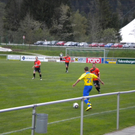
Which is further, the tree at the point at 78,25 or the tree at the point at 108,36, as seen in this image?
the tree at the point at 78,25

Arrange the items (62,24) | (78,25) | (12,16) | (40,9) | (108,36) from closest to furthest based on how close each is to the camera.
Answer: (108,36), (40,9), (62,24), (12,16), (78,25)

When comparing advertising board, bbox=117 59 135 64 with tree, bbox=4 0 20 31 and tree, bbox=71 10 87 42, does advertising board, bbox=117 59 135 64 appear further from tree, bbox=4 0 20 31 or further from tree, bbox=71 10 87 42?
tree, bbox=4 0 20 31

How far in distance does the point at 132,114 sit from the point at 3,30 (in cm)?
9750

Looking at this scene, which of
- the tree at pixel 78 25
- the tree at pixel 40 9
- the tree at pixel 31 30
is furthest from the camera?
the tree at pixel 78 25

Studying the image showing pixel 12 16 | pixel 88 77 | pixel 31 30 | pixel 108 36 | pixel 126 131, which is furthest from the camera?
pixel 12 16

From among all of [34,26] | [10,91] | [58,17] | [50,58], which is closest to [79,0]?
[58,17]

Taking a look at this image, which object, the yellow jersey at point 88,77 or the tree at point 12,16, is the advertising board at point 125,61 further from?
the tree at point 12,16

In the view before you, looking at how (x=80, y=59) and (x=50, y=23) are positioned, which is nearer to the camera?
(x=80, y=59)

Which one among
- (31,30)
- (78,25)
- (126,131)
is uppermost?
(78,25)

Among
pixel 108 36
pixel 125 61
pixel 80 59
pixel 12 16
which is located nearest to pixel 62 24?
pixel 108 36

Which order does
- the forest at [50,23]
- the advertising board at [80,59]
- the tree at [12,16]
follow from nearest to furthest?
the advertising board at [80,59] → the forest at [50,23] → the tree at [12,16]

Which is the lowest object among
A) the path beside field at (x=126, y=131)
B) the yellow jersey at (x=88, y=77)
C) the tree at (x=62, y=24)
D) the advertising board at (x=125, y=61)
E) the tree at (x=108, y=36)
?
the path beside field at (x=126, y=131)

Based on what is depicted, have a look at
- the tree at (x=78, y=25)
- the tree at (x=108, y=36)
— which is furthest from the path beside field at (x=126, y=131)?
the tree at (x=78, y=25)

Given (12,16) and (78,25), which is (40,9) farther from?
(78,25)
